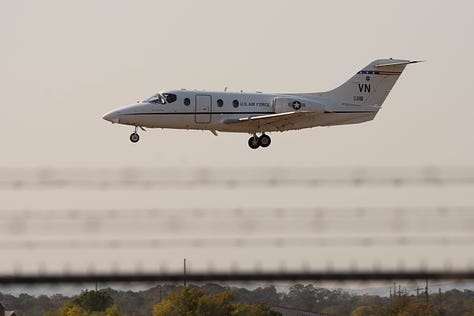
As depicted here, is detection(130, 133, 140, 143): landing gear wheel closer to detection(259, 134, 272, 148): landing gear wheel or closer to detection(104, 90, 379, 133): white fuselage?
detection(104, 90, 379, 133): white fuselage

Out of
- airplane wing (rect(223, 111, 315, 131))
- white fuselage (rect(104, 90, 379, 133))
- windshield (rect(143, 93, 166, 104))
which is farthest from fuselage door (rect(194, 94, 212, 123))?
windshield (rect(143, 93, 166, 104))

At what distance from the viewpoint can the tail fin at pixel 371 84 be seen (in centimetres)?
8100

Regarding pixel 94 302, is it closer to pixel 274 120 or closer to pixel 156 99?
pixel 156 99

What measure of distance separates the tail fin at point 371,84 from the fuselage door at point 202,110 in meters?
8.85

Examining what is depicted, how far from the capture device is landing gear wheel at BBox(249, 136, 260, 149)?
76.0m

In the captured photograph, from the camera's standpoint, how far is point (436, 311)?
38719mm

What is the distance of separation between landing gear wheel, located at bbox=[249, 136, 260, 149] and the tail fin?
230 inches

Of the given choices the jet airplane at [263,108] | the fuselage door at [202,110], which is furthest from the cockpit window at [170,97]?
the fuselage door at [202,110]

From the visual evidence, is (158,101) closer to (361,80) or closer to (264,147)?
(264,147)

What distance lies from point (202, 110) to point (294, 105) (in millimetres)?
6292

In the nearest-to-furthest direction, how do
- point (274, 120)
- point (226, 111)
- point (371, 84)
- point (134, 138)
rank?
point (134, 138) < point (226, 111) < point (274, 120) < point (371, 84)

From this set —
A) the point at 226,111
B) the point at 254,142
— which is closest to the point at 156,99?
the point at 226,111

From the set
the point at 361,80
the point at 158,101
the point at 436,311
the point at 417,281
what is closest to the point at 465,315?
the point at 436,311

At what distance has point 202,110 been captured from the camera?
73.5 meters
